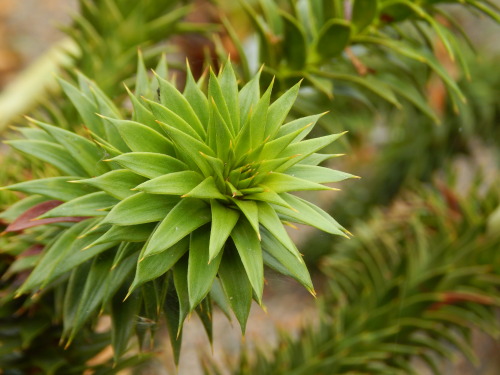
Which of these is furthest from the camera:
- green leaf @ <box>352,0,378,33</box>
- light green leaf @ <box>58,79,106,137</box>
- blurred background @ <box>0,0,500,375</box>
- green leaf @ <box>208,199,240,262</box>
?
blurred background @ <box>0,0,500,375</box>

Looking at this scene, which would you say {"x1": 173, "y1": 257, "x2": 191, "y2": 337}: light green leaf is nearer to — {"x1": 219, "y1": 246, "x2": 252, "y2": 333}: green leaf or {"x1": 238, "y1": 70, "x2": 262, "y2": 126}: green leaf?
{"x1": 219, "y1": 246, "x2": 252, "y2": 333}: green leaf

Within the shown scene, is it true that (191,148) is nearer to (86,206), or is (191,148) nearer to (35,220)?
(86,206)

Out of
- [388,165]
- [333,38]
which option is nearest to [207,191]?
[333,38]

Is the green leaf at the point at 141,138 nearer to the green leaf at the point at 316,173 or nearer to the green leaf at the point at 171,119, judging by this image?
the green leaf at the point at 171,119

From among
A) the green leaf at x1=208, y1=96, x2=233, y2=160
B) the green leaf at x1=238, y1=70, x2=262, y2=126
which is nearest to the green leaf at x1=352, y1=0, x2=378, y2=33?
the green leaf at x1=238, y1=70, x2=262, y2=126

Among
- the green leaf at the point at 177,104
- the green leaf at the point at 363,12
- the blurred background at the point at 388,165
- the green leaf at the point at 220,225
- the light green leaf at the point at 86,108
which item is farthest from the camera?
the blurred background at the point at 388,165

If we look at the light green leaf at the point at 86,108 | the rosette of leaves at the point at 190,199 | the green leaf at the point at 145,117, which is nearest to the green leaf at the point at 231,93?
the rosette of leaves at the point at 190,199

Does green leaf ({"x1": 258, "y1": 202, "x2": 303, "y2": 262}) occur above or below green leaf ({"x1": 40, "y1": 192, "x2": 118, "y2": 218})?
below
